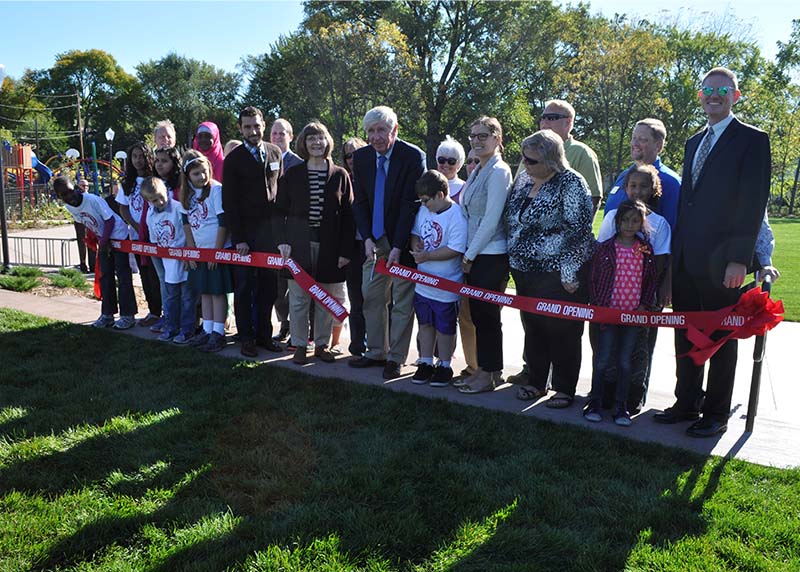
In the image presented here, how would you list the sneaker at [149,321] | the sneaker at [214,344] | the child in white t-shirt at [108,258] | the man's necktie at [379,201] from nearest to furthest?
the man's necktie at [379,201] → the sneaker at [214,344] → the child in white t-shirt at [108,258] → the sneaker at [149,321]

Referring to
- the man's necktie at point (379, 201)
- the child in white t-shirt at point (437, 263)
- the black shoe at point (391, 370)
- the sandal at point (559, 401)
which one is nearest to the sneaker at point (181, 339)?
the black shoe at point (391, 370)

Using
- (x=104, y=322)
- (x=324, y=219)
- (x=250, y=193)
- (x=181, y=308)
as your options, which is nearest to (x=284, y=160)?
(x=250, y=193)

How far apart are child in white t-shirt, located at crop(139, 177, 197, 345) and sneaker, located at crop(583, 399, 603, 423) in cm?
395

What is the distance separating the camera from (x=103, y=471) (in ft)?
12.3

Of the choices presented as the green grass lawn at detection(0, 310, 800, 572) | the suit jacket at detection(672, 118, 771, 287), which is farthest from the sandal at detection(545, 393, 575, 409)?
the suit jacket at detection(672, 118, 771, 287)

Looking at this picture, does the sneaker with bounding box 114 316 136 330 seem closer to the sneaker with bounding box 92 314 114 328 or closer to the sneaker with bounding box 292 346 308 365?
the sneaker with bounding box 92 314 114 328

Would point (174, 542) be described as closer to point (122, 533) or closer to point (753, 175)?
point (122, 533)

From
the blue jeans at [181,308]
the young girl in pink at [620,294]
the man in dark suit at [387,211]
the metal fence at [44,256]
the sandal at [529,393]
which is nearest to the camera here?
the young girl in pink at [620,294]

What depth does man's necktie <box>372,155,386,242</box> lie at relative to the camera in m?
5.45

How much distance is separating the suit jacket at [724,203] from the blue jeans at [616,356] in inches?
24.4

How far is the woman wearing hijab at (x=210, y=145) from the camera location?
7012 millimetres

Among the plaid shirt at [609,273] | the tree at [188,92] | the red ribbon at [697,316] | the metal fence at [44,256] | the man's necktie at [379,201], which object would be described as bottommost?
the metal fence at [44,256]

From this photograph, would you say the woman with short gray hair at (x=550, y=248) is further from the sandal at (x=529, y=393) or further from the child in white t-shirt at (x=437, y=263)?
the child in white t-shirt at (x=437, y=263)

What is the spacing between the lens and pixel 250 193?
5.95m
